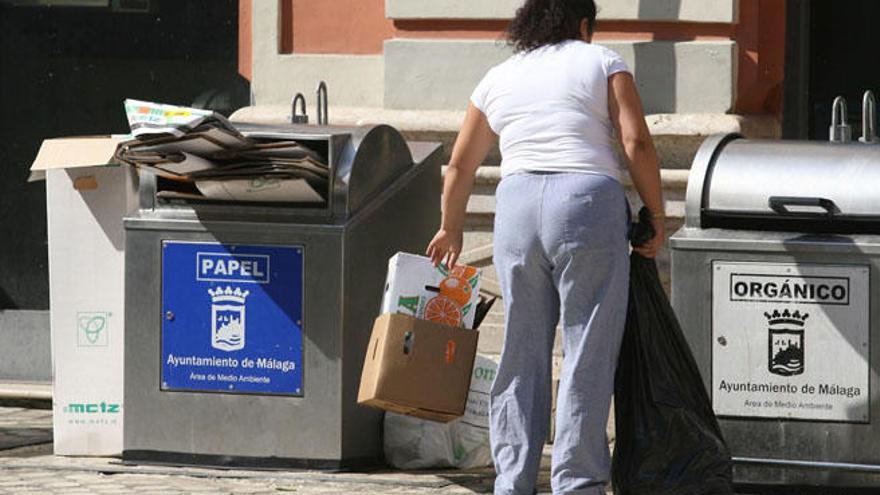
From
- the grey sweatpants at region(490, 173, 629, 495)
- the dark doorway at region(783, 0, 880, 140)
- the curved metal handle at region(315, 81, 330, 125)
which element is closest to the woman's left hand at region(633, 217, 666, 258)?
the grey sweatpants at region(490, 173, 629, 495)

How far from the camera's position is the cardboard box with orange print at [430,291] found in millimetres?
6570

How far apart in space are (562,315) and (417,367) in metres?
0.68

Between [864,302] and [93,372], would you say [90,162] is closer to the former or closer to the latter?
[93,372]

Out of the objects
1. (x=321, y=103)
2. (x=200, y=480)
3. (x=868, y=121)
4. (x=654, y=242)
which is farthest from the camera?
(x=321, y=103)

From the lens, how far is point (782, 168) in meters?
6.47

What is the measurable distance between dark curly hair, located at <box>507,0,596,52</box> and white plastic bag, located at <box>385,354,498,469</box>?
1.54 metres

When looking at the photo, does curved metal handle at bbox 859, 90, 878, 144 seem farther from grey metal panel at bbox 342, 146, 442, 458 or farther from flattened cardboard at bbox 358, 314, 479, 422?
grey metal panel at bbox 342, 146, 442, 458

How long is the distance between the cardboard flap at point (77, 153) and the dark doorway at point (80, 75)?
183cm

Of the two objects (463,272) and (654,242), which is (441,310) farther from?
(654,242)

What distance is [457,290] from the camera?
6680 millimetres

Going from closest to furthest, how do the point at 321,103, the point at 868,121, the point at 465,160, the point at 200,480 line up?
the point at 465,160 < the point at 868,121 < the point at 200,480 < the point at 321,103

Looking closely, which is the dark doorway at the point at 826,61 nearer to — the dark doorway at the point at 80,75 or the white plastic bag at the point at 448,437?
the white plastic bag at the point at 448,437

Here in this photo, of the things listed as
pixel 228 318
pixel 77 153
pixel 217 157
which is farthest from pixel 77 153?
pixel 228 318

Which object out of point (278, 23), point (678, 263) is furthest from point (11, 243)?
point (678, 263)
